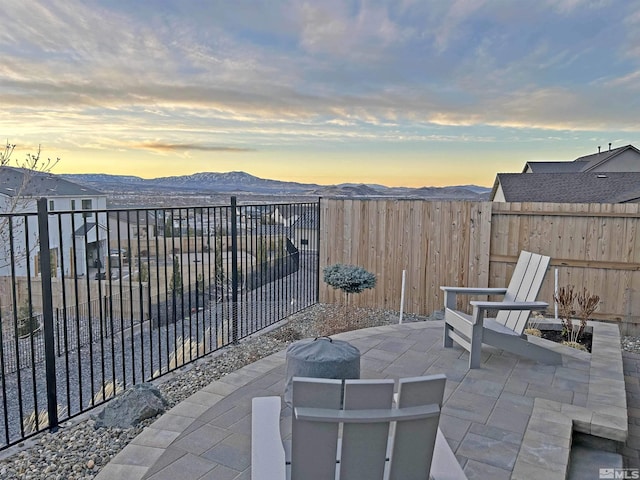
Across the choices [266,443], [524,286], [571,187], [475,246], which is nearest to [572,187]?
[571,187]

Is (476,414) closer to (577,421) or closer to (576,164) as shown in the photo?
(577,421)

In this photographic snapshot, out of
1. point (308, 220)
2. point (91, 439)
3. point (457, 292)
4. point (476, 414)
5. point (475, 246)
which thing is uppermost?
point (308, 220)

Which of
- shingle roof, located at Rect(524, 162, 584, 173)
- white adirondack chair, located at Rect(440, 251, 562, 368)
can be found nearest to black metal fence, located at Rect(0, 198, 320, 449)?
white adirondack chair, located at Rect(440, 251, 562, 368)

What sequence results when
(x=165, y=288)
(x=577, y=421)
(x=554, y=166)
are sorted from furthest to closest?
(x=554, y=166)
(x=165, y=288)
(x=577, y=421)

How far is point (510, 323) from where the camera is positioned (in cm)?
371

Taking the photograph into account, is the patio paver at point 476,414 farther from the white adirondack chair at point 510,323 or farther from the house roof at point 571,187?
the house roof at point 571,187

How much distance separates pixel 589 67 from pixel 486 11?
3.03 metres

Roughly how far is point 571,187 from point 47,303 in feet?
43.5

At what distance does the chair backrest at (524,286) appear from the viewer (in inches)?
138

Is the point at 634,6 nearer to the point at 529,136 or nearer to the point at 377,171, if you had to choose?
the point at 529,136

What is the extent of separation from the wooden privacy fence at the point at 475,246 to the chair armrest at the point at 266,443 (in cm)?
467

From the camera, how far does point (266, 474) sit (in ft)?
4.54

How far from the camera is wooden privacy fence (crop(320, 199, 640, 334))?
17.8 ft

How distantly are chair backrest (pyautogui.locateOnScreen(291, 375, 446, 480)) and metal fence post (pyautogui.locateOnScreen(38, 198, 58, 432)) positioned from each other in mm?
2157
